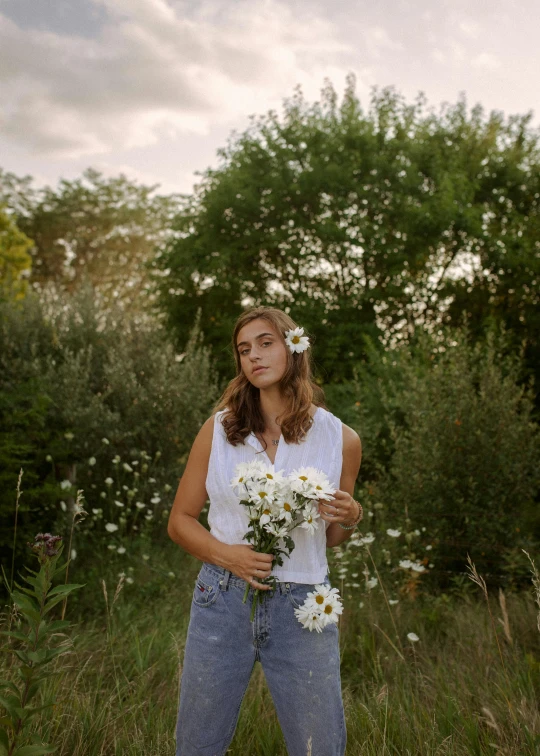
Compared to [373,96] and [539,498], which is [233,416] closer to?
[539,498]

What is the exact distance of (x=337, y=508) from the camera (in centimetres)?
212

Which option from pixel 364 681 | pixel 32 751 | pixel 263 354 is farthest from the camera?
pixel 364 681

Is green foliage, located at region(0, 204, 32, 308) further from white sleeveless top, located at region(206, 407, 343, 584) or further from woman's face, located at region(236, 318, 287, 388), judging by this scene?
white sleeveless top, located at region(206, 407, 343, 584)

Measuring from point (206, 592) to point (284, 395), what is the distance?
77cm

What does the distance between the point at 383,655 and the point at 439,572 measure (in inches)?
56.1

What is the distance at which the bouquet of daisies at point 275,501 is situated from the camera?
6.42 ft

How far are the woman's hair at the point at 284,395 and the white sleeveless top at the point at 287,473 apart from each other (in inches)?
1.2

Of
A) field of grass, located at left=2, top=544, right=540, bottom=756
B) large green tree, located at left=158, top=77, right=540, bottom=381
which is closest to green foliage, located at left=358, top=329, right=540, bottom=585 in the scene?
field of grass, located at left=2, top=544, right=540, bottom=756

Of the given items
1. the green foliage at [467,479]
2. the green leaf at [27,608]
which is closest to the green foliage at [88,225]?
the green foliage at [467,479]

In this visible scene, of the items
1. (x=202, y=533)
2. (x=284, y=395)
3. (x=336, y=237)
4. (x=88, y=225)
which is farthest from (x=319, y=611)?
(x=88, y=225)

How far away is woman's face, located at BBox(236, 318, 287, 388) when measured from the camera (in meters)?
2.40

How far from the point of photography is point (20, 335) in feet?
25.4

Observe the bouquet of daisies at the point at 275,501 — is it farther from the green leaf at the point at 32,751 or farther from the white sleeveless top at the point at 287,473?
the green leaf at the point at 32,751

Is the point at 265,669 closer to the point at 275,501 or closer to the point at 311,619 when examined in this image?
the point at 311,619
